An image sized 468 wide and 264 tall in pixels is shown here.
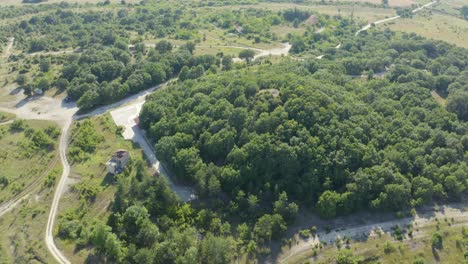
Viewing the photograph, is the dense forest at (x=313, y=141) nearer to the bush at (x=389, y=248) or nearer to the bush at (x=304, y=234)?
the bush at (x=304, y=234)

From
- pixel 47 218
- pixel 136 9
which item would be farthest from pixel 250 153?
pixel 136 9

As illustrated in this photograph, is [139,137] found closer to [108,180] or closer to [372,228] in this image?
[108,180]

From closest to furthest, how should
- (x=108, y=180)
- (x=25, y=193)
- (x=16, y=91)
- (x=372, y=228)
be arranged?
1. (x=372, y=228)
2. (x=25, y=193)
3. (x=108, y=180)
4. (x=16, y=91)

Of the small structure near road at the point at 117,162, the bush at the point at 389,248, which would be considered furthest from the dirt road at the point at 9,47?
the bush at the point at 389,248

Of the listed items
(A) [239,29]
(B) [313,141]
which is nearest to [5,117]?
(B) [313,141]

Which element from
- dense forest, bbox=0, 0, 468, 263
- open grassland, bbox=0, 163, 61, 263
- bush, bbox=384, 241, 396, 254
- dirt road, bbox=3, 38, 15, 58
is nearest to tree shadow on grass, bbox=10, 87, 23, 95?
dense forest, bbox=0, 0, 468, 263

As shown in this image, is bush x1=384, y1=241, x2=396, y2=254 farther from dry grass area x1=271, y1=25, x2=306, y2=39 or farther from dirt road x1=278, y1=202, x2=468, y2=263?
dry grass area x1=271, y1=25, x2=306, y2=39
